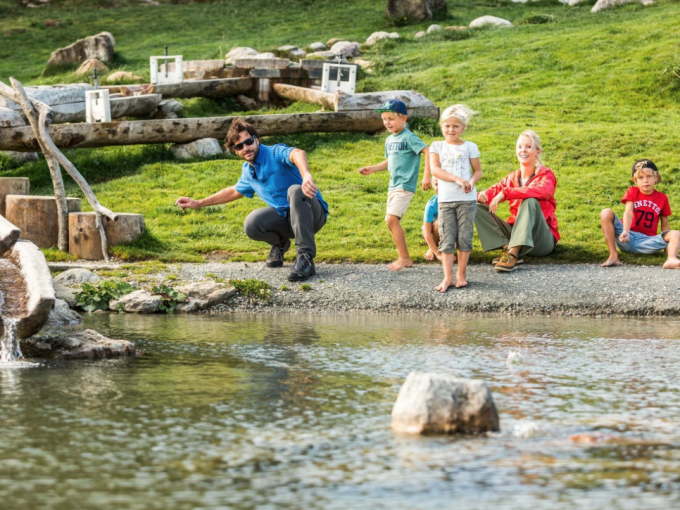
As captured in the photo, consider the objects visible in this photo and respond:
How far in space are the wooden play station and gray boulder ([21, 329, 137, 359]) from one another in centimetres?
393

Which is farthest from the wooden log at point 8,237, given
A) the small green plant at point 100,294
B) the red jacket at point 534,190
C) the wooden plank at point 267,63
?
the wooden plank at point 267,63

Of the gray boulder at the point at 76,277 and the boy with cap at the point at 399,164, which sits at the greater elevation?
the boy with cap at the point at 399,164

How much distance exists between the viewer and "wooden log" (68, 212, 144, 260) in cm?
1063

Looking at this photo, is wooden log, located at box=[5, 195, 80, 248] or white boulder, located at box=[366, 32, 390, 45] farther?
white boulder, located at box=[366, 32, 390, 45]

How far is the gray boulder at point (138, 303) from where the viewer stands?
8.61 meters

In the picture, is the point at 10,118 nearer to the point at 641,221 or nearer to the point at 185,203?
the point at 185,203

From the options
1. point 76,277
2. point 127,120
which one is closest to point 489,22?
point 127,120

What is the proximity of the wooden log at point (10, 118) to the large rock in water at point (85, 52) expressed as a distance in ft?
36.9

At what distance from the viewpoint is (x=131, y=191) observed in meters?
13.9

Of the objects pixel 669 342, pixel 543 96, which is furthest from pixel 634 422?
pixel 543 96

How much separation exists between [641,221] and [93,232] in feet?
20.4

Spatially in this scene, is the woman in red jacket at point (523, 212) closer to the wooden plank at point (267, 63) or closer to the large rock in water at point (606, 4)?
the wooden plank at point (267, 63)

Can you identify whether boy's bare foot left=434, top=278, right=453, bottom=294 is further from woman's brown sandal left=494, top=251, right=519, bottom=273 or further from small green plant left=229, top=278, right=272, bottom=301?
small green plant left=229, top=278, right=272, bottom=301

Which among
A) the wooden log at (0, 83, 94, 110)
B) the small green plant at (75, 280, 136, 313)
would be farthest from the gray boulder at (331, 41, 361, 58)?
the small green plant at (75, 280, 136, 313)
